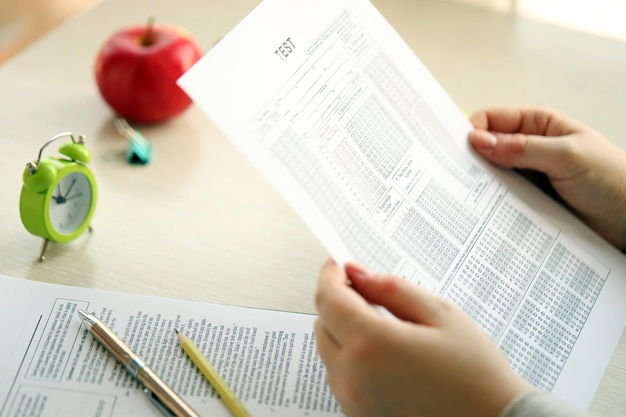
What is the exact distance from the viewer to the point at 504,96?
1052mm

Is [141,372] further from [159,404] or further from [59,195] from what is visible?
[59,195]

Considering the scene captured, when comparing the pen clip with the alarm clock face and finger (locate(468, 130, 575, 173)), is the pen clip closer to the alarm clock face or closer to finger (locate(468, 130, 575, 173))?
the alarm clock face

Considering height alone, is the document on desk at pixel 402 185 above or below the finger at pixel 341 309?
above

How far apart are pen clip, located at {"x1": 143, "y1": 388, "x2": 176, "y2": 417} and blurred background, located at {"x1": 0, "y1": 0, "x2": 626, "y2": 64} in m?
0.98

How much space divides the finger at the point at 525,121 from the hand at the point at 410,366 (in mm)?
355

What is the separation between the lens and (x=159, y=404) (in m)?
0.57

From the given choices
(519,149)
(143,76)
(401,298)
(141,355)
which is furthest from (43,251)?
(519,149)

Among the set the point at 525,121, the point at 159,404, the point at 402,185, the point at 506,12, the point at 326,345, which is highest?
the point at 506,12

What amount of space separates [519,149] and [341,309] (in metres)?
0.35

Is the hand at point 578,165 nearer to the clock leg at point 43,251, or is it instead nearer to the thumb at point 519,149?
the thumb at point 519,149

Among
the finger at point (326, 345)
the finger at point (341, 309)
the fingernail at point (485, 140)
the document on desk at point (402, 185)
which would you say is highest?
the fingernail at point (485, 140)

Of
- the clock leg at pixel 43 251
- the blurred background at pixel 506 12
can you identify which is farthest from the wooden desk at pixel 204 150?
the blurred background at pixel 506 12

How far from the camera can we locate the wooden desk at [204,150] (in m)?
0.71

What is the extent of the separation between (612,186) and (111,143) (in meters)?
0.63
